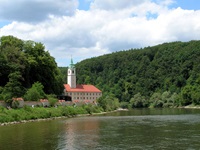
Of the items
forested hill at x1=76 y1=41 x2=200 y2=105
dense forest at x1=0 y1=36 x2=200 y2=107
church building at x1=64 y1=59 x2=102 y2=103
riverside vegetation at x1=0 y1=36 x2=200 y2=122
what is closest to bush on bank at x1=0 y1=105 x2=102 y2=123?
riverside vegetation at x1=0 y1=36 x2=200 y2=122

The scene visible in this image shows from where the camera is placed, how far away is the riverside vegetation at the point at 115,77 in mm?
68000

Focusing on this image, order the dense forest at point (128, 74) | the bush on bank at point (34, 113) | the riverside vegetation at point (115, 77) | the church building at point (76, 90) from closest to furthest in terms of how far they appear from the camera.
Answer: the bush on bank at point (34, 113) → the riverside vegetation at point (115, 77) → the dense forest at point (128, 74) → the church building at point (76, 90)

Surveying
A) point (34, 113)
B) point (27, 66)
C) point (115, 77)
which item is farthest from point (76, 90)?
point (34, 113)

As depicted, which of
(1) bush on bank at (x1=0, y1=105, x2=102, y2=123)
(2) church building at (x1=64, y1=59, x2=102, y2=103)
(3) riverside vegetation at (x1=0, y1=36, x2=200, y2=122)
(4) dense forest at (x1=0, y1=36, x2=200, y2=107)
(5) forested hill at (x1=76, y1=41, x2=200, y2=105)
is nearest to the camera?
(1) bush on bank at (x1=0, y1=105, x2=102, y2=123)

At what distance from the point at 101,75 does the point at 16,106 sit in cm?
13750

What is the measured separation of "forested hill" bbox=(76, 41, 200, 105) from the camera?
154000 millimetres

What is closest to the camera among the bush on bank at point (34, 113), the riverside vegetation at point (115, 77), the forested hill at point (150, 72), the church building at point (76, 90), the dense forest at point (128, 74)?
the bush on bank at point (34, 113)

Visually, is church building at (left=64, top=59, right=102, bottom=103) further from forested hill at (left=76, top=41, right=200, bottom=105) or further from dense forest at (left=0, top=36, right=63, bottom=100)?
dense forest at (left=0, top=36, right=63, bottom=100)

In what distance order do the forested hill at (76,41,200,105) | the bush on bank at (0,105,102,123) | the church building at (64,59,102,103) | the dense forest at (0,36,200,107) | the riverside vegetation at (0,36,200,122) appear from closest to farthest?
the bush on bank at (0,105,102,123), the riverside vegetation at (0,36,200,122), the dense forest at (0,36,200,107), the church building at (64,59,102,103), the forested hill at (76,41,200,105)

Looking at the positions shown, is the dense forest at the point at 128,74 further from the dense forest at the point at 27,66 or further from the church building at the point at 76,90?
the church building at the point at 76,90

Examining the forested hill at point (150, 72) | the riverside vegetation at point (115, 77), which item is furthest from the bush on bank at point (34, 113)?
the forested hill at point (150, 72)

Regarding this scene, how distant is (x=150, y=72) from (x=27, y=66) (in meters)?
107

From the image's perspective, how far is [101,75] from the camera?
195375 millimetres

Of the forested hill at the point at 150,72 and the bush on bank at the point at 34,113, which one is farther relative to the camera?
the forested hill at the point at 150,72
